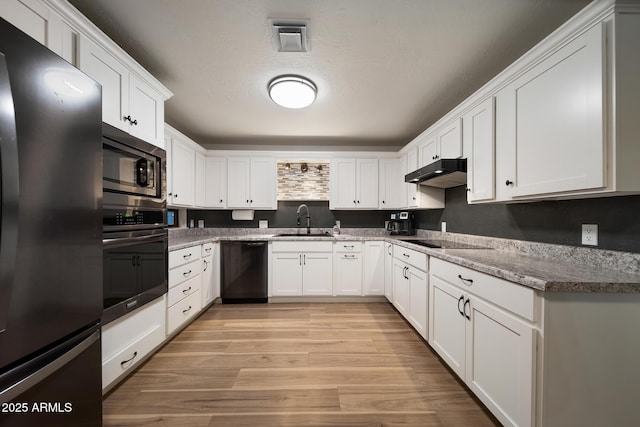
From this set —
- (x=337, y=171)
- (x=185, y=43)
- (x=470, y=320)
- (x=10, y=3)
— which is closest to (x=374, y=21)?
(x=185, y=43)

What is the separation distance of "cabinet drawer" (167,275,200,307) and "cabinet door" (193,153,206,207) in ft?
3.83

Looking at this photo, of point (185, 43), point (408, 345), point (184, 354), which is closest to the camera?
point (185, 43)

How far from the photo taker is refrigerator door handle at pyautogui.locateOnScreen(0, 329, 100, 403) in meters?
0.68

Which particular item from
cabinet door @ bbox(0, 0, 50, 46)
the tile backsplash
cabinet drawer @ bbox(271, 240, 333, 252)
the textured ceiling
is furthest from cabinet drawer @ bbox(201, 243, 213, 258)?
cabinet door @ bbox(0, 0, 50, 46)

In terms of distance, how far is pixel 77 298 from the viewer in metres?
0.88

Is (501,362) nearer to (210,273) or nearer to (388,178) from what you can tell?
(388,178)

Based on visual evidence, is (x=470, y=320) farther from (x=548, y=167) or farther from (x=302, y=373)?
(x=302, y=373)

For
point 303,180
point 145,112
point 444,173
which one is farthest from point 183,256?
point 444,173

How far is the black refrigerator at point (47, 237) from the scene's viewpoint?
2.16ft

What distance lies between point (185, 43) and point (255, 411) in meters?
2.49

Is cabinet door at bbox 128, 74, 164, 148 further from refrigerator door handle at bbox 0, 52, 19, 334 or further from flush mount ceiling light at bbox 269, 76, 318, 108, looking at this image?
refrigerator door handle at bbox 0, 52, 19, 334

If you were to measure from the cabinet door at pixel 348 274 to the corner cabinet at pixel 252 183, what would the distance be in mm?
1336

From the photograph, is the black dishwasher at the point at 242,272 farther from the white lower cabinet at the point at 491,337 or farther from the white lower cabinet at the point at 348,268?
the white lower cabinet at the point at 491,337

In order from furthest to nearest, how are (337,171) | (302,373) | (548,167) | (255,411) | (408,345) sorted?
(337,171)
(408,345)
(302,373)
(255,411)
(548,167)
